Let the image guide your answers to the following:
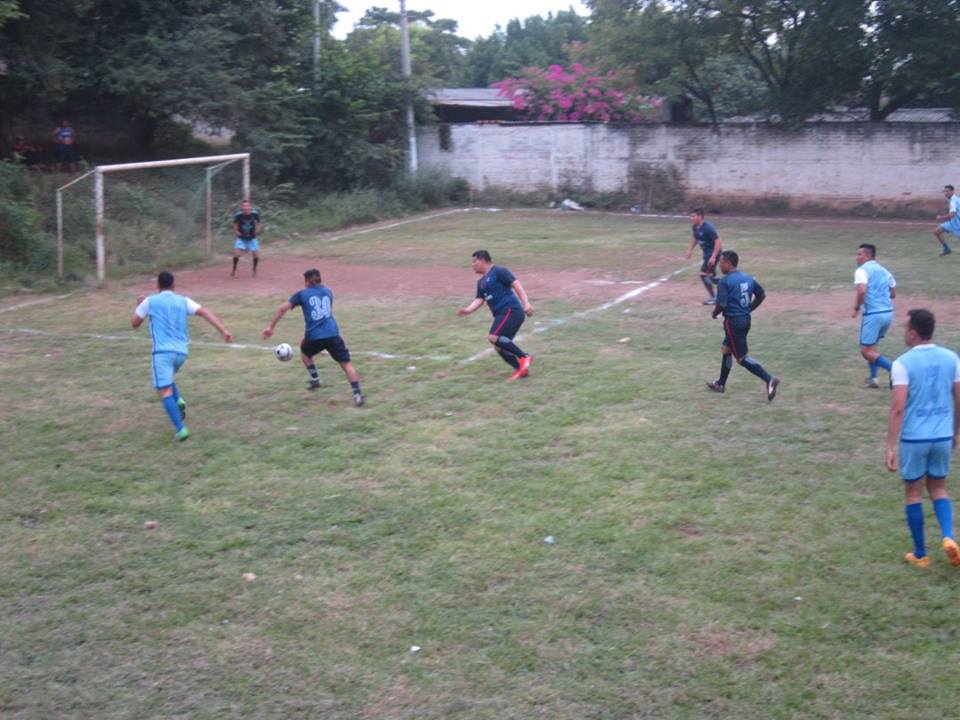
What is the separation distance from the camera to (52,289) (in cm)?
1858

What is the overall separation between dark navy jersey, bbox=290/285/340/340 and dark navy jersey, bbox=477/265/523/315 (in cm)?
187

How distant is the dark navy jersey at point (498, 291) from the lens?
11836mm

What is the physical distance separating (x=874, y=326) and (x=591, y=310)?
5569 mm

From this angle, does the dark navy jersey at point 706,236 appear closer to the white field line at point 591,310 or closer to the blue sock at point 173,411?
the white field line at point 591,310

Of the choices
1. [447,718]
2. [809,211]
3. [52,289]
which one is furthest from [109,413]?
[809,211]

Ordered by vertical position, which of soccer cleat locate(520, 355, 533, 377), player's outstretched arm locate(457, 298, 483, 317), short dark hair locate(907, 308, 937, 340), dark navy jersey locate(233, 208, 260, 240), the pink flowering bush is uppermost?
the pink flowering bush

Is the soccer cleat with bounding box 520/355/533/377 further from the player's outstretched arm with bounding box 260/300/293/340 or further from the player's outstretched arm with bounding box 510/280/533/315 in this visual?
the player's outstretched arm with bounding box 260/300/293/340

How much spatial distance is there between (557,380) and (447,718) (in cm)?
679

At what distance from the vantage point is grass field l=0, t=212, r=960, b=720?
17.8ft

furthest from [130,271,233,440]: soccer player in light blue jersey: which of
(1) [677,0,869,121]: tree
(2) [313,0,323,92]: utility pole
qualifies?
(1) [677,0,869,121]: tree

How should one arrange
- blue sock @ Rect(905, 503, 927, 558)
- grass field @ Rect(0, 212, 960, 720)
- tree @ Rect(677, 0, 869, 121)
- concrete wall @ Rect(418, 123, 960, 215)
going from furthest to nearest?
tree @ Rect(677, 0, 869, 121) < concrete wall @ Rect(418, 123, 960, 215) < blue sock @ Rect(905, 503, 927, 558) < grass field @ Rect(0, 212, 960, 720)

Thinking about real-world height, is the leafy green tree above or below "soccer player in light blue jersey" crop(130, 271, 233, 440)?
above

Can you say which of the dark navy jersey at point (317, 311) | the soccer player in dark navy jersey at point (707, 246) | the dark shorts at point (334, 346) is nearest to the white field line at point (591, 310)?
the soccer player in dark navy jersey at point (707, 246)

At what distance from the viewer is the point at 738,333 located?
1069cm
